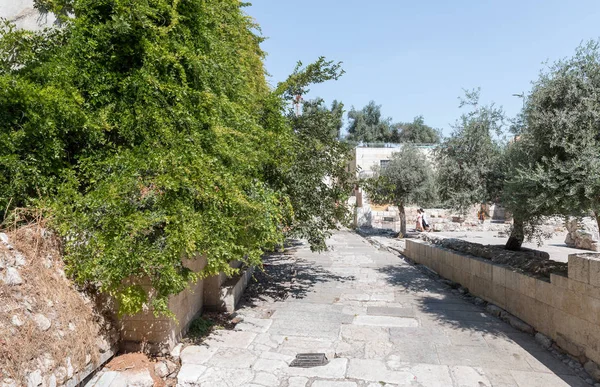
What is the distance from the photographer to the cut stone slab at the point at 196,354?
A: 4691 mm

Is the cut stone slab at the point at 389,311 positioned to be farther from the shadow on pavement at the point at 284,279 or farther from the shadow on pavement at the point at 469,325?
the shadow on pavement at the point at 284,279

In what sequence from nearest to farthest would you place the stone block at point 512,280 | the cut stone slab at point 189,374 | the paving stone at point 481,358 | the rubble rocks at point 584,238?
1. the cut stone slab at point 189,374
2. the paving stone at point 481,358
3. the stone block at point 512,280
4. the rubble rocks at point 584,238

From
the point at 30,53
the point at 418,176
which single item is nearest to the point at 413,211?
A: the point at 418,176

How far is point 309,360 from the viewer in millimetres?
4879

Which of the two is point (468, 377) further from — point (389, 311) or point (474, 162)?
point (474, 162)

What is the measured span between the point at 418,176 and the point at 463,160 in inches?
479

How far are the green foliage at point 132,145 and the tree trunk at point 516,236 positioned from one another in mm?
5988

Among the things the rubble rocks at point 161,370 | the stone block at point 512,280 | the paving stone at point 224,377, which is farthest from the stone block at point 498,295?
the rubble rocks at point 161,370

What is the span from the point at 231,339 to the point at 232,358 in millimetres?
676

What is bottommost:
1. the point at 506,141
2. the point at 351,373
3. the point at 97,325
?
the point at 351,373

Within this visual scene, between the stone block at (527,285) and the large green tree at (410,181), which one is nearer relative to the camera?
the stone block at (527,285)

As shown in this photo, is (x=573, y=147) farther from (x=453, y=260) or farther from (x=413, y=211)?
(x=413, y=211)

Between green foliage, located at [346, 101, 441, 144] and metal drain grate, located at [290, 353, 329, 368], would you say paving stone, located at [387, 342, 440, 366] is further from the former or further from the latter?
green foliage, located at [346, 101, 441, 144]

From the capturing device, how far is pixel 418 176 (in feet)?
70.0
